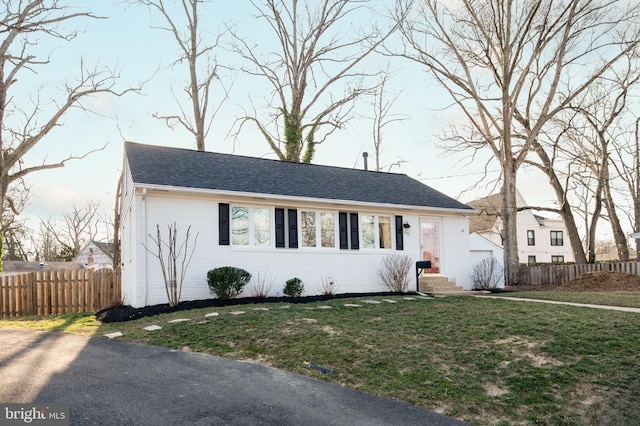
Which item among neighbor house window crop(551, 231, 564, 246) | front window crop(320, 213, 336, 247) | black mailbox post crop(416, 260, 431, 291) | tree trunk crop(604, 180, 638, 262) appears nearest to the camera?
front window crop(320, 213, 336, 247)

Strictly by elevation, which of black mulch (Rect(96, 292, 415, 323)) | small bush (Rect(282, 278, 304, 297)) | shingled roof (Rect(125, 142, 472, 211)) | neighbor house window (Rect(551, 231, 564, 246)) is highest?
shingled roof (Rect(125, 142, 472, 211))

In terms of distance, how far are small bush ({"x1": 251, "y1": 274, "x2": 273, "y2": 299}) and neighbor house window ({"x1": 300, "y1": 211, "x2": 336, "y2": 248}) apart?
1.55 m

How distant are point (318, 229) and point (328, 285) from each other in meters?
1.70

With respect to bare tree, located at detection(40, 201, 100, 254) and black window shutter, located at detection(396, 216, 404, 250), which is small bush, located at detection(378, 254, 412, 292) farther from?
bare tree, located at detection(40, 201, 100, 254)

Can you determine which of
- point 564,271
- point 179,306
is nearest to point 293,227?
point 179,306

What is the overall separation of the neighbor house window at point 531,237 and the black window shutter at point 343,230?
29.6 meters

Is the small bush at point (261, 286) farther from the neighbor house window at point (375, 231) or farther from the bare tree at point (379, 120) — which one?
the bare tree at point (379, 120)

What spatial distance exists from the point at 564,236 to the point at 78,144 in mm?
37280

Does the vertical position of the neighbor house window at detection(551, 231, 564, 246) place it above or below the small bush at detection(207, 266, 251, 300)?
above

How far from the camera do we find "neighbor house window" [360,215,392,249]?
15.2m

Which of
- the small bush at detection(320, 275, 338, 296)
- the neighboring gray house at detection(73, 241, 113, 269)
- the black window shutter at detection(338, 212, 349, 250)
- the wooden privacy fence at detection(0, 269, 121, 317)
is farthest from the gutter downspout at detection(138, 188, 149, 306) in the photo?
the neighboring gray house at detection(73, 241, 113, 269)

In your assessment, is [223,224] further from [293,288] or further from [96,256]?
[96,256]

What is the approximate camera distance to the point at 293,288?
43.8 feet

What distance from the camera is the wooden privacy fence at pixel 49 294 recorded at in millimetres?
14102
